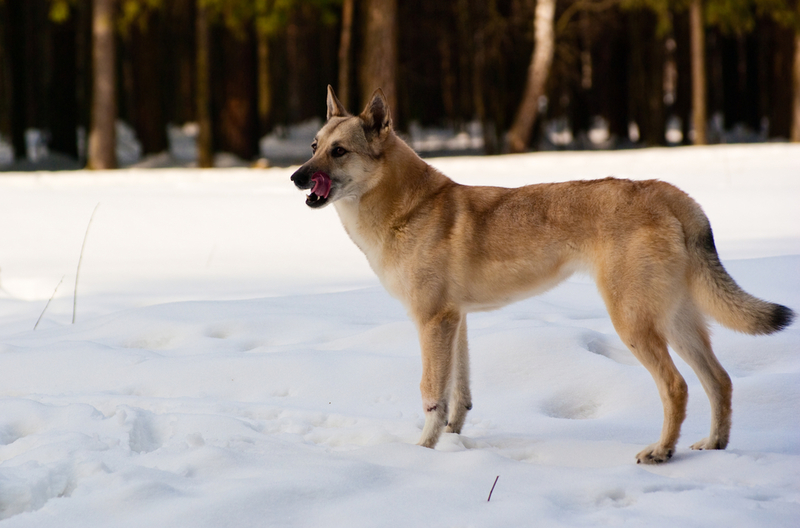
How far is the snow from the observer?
300cm

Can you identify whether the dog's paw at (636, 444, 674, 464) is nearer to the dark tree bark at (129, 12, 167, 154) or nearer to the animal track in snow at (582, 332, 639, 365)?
the animal track in snow at (582, 332, 639, 365)

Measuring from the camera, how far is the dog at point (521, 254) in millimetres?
3615

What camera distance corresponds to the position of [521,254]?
156 inches

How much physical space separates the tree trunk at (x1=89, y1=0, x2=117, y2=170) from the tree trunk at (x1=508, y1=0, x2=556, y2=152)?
368 inches

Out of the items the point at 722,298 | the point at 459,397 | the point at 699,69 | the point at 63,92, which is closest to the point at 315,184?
the point at 459,397

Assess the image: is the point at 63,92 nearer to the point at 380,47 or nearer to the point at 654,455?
the point at 380,47

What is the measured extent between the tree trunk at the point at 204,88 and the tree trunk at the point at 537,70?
732 cm

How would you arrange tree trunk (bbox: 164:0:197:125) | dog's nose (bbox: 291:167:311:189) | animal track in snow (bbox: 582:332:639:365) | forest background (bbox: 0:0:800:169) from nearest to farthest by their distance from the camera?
dog's nose (bbox: 291:167:311:189), animal track in snow (bbox: 582:332:639:365), forest background (bbox: 0:0:800:169), tree trunk (bbox: 164:0:197:125)

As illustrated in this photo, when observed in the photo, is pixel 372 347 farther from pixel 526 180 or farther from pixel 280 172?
pixel 280 172

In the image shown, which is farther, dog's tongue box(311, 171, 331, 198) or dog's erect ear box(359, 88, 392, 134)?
dog's erect ear box(359, 88, 392, 134)

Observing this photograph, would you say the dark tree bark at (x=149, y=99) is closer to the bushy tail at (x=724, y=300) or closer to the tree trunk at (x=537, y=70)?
the tree trunk at (x=537, y=70)

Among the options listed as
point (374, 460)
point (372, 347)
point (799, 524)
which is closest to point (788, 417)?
point (799, 524)

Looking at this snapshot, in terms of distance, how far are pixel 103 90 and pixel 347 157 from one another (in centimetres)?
1386

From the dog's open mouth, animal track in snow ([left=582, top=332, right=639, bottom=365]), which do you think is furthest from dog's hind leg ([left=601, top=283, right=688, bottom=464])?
the dog's open mouth
